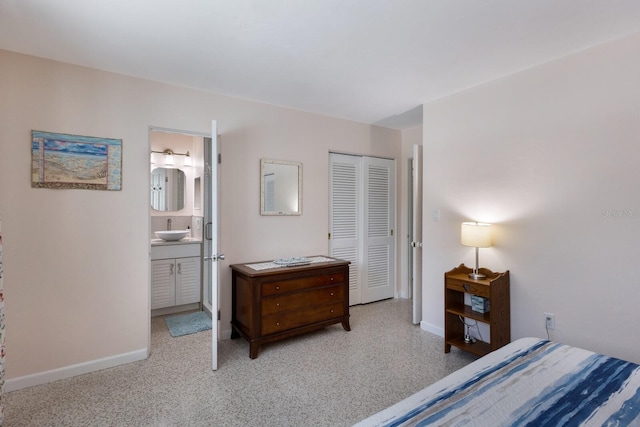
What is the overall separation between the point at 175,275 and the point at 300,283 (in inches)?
71.3

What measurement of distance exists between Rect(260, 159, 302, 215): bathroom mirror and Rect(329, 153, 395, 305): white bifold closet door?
1.71 ft

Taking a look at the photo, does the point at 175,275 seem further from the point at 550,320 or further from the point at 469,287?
the point at 550,320

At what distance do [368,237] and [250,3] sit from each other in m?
3.17

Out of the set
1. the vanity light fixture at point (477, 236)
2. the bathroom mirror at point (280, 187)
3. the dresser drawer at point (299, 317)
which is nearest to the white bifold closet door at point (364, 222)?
the bathroom mirror at point (280, 187)

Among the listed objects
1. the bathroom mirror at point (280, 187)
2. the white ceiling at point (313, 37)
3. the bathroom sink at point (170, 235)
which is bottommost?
the bathroom sink at point (170, 235)

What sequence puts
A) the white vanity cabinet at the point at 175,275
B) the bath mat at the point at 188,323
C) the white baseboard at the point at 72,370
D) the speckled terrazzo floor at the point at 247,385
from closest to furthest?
1. the speckled terrazzo floor at the point at 247,385
2. the white baseboard at the point at 72,370
3. the bath mat at the point at 188,323
4. the white vanity cabinet at the point at 175,275

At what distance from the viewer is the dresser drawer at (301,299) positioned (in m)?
2.89

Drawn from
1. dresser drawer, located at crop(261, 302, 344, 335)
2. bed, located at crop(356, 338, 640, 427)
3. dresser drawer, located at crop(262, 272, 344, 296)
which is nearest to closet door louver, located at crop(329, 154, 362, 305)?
dresser drawer, located at crop(262, 272, 344, 296)

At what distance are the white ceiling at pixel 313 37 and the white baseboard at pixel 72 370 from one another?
7.90 ft

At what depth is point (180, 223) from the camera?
4.43 m

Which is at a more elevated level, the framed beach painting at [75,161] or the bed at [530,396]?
the framed beach painting at [75,161]

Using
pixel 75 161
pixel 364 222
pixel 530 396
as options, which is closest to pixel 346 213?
pixel 364 222

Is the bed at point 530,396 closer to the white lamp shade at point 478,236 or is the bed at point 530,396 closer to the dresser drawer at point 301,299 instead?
the white lamp shade at point 478,236

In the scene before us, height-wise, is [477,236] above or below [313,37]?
below
